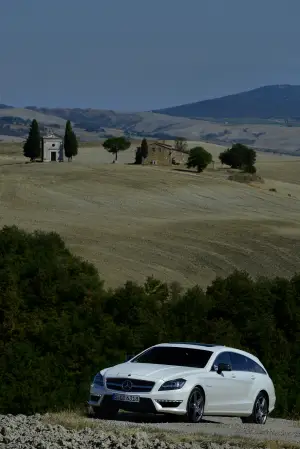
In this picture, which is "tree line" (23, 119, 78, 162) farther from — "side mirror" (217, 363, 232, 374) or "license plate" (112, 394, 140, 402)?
"license plate" (112, 394, 140, 402)

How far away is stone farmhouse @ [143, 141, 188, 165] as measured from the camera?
4875 inches

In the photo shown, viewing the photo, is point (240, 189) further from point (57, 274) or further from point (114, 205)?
point (57, 274)

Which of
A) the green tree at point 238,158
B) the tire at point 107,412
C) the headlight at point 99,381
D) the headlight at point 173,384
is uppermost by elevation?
the headlight at point 173,384

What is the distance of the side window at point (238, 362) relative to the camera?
18.5 m

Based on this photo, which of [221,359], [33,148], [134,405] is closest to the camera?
[134,405]

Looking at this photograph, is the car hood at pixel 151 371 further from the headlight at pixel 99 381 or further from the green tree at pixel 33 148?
the green tree at pixel 33 148

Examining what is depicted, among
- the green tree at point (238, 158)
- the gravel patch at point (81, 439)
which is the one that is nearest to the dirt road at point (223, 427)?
the gravel patch at point (81, 439)

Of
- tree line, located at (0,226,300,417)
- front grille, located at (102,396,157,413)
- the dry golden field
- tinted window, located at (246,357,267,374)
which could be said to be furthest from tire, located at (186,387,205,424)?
the dry golden field

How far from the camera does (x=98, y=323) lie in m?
29.7

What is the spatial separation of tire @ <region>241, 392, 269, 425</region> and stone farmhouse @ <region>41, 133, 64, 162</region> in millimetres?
103142

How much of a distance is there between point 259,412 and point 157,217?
221 feet

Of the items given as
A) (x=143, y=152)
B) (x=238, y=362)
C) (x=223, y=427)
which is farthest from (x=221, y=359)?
(x=143, y=152)

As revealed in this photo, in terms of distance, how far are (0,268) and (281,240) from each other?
38.9 metres

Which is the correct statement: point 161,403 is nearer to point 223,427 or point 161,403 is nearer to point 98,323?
point 223,427
